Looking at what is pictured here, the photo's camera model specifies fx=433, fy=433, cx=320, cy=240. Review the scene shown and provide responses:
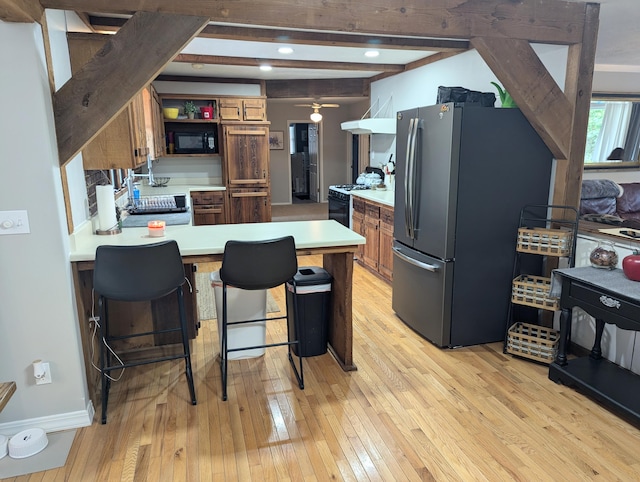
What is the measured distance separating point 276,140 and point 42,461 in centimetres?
834

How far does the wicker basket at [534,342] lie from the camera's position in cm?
296

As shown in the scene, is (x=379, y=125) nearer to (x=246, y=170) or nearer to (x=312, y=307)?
(x=246, y=170)

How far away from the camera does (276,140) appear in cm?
977

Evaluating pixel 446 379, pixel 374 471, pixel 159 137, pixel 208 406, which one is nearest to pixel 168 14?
pixel 208 406

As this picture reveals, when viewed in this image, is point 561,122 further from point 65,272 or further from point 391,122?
point 65,272

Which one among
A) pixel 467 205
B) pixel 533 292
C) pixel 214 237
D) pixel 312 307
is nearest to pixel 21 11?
pixel 214 237

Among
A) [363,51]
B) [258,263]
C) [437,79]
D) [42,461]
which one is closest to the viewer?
[42,461]

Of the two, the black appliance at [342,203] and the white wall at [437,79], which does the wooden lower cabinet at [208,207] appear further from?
the white wall at [437,79]

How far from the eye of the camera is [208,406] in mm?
2576

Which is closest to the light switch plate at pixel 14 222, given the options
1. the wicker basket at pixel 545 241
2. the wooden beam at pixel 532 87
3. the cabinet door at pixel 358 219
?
the wooden beam at pixel 532 87

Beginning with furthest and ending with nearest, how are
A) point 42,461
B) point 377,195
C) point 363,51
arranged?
point 377,195
point 363,51
point 42,461

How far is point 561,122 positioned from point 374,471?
2.59 m

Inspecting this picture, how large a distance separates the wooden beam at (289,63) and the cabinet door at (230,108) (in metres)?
1.48

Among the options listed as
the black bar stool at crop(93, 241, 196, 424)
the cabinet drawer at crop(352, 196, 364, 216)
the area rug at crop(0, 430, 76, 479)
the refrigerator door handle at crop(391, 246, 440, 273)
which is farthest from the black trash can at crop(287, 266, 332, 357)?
the cabinet drawer at crop(352, 196, 364, 216)
